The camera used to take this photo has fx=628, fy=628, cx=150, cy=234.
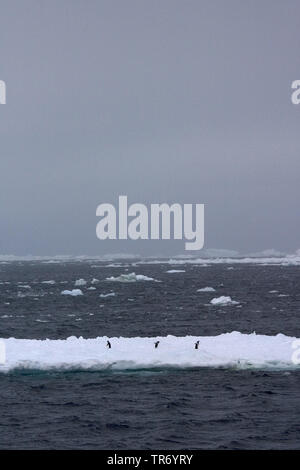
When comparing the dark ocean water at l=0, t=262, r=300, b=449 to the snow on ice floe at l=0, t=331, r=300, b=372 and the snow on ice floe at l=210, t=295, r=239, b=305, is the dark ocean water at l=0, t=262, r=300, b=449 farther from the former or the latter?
the snow on ice floe at l=210, t=295, r=239, b=305

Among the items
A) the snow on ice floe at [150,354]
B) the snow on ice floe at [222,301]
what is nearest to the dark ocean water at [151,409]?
the snow on ice floe at [150,354]

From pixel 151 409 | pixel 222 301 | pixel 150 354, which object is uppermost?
pixel 150 354

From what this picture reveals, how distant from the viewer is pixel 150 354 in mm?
27500

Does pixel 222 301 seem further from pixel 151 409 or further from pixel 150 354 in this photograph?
pixel 151 409

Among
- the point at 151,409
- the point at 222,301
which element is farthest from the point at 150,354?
the point at 222,301

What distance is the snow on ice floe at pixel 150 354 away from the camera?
26.2 meters

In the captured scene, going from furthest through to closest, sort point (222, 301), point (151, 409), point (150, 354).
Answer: point (222, 301), point (150, 354), point (151, 409)

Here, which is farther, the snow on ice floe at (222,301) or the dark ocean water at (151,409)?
the snow on ice floe at (222,301)

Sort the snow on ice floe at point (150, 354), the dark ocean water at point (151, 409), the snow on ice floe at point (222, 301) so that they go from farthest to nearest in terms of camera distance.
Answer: the snow on ice floe at point (222, 301) < the snow on ice floe at point (150, 354) < the dark ocean water at point (151, 409)

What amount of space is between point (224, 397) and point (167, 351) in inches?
239

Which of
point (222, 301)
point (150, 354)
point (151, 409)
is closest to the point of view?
point (151, 409)

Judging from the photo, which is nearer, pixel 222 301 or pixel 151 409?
pixel 151 409

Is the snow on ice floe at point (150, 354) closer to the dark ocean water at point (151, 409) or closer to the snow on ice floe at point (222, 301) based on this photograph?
the dark ocean water at point (151, 409)
